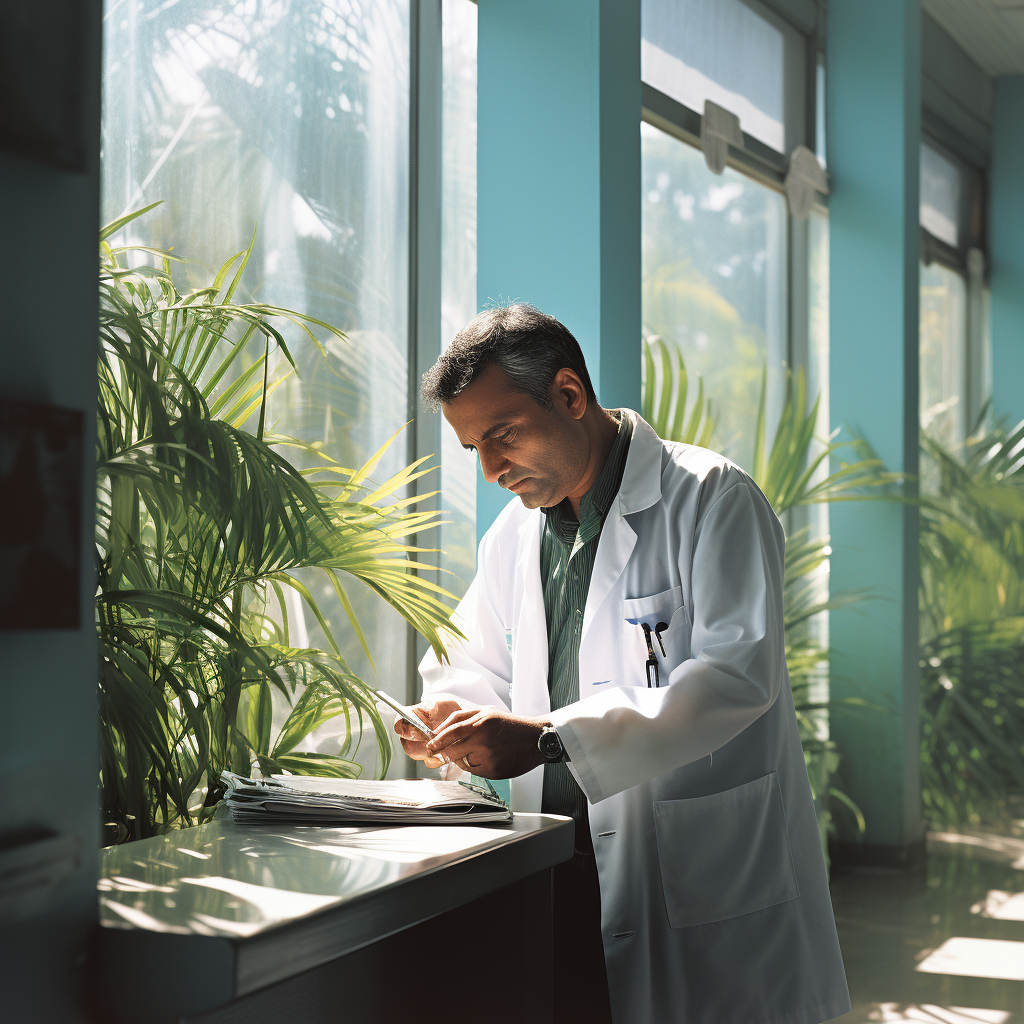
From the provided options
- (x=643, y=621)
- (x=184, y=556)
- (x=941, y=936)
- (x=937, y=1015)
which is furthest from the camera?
(x=941, y=936)

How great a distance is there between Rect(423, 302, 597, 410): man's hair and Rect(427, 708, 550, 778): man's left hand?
52 centimetres

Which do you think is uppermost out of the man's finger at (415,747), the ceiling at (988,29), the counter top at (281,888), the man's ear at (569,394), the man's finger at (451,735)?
the ceiling at (988,29)

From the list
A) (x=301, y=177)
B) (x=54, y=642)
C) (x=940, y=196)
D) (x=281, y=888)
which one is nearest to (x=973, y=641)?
(x=940, y=196)

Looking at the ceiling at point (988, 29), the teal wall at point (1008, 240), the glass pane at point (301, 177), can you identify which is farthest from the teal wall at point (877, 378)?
the glass pane at point (301, 177)

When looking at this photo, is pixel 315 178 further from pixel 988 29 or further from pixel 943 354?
pixel 988 29

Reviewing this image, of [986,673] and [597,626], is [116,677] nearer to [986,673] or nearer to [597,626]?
[597,626]

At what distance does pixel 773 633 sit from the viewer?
4.91 feet

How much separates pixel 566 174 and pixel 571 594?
110cm

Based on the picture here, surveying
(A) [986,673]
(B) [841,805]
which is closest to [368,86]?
(B) [841,805]

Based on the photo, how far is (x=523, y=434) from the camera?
5.44ft

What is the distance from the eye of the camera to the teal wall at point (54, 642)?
0.84m

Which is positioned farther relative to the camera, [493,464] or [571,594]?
[571,594]

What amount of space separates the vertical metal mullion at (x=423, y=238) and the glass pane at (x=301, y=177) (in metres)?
0.03

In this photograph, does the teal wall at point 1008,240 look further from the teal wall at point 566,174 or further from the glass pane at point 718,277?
the teal wall at point 566,174
